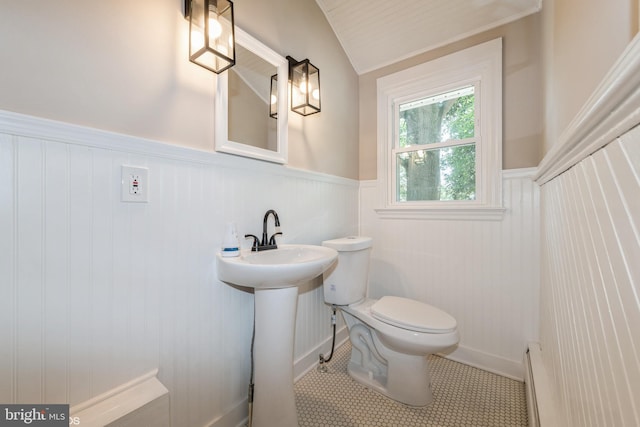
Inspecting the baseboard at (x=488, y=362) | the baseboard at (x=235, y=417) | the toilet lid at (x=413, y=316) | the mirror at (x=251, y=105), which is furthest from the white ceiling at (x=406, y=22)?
the baseboard at (x=235, y=417)

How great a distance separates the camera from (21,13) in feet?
2.34

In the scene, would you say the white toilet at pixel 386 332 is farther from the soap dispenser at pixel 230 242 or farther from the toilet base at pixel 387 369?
the soap dispenser at pixel 230 242

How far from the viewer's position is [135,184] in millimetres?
912

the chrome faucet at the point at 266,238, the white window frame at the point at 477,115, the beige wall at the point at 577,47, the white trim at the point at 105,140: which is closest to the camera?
the beige wall at the point at 577,47

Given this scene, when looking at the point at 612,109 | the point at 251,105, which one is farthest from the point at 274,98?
the point at 612,109

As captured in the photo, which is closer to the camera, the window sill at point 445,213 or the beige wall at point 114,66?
the beige wall at point 114,66

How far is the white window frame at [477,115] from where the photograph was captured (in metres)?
1.64

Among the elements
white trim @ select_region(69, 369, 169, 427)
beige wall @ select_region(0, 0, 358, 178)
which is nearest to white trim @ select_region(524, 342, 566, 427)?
white trim @ select_region(69, 369, 169, 427)

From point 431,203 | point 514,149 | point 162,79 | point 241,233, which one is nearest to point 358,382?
point 241,233

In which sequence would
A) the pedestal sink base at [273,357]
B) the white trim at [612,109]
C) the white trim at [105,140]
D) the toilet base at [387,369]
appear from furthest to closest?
the toilet base at [387,369] → the pedestal sink base at [273,357] → the white trim at [105,140] → the white trim at [612,109]

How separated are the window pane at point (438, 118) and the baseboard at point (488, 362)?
4.86 ft

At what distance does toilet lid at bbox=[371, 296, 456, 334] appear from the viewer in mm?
1294

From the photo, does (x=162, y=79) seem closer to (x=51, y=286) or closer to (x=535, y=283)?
(x=51, y=286)

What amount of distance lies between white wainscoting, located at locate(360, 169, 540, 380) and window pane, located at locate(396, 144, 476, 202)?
193 mm
